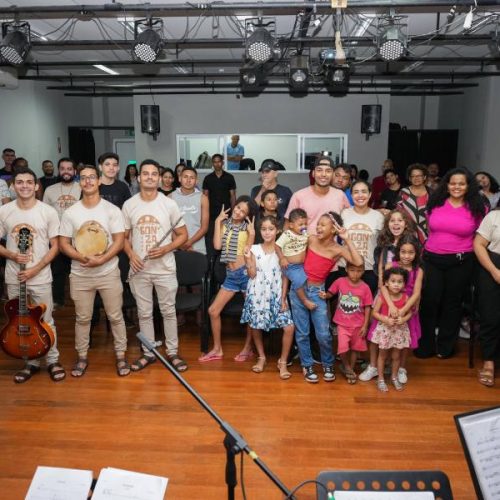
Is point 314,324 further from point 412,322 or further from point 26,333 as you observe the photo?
point 26,333

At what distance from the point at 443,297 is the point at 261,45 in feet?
10.2

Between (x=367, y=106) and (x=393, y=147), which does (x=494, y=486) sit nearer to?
(x=367, y=106)

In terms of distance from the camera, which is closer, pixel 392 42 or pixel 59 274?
pixel 392 42

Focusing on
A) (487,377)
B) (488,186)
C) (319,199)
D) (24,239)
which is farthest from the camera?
(488,186)

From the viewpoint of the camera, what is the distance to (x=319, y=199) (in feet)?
13.2

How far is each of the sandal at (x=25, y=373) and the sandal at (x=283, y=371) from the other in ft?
6.28

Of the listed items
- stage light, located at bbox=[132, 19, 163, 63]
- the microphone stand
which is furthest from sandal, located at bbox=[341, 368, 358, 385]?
stage light, located at bbox=[132, 19, 163, 63]

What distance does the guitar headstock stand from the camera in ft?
11.3

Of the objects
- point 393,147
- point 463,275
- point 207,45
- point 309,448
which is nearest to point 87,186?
point 309,448

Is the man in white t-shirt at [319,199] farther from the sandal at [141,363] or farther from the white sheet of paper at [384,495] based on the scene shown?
the white sheet of paper at [384,495]

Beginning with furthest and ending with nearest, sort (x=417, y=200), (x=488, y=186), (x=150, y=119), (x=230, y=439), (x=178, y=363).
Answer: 1. (x=150, y=119)
2. (x=488, y=186)
3. (x=417, y=200)
4. (x=178, y=363)
5. (x=230, y=439)

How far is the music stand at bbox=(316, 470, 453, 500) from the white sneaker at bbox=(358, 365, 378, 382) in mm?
2277

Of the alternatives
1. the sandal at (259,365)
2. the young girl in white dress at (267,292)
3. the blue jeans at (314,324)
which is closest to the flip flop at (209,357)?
the sandal at (259,365)

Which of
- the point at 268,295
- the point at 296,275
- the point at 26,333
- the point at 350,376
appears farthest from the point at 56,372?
the point at 350,376
